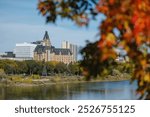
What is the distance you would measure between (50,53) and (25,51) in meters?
5.08

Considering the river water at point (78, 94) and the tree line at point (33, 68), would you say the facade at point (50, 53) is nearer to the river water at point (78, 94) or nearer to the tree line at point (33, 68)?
the tree line at point (33, 68)

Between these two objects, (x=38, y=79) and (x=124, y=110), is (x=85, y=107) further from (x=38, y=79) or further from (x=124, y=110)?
(x=38, y=79)

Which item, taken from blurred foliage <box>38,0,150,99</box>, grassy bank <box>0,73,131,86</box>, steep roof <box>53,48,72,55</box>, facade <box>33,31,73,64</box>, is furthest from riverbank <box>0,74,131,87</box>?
blurred foliage <box>38,0,150,99</box>

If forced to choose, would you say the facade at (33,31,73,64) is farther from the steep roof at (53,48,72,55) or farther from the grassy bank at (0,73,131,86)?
the grassy bank at (0,73,131,86)

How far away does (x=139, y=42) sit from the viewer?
71.1 inches

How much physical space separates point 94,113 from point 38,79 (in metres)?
47.3

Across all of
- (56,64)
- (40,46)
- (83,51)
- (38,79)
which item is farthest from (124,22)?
(40,46)

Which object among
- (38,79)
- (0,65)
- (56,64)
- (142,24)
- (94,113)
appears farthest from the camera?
(56,64)

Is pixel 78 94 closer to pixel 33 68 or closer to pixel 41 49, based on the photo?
pixel 33 68

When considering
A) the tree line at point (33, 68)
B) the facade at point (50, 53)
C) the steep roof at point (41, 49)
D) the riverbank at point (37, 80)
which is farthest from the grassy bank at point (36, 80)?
the steep roof at point (41, 49)

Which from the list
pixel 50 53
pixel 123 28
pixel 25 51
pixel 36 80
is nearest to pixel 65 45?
pixel 50 53

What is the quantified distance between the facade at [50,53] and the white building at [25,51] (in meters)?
1.03

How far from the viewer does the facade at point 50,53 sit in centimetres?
7581

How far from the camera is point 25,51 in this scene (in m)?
78.2
